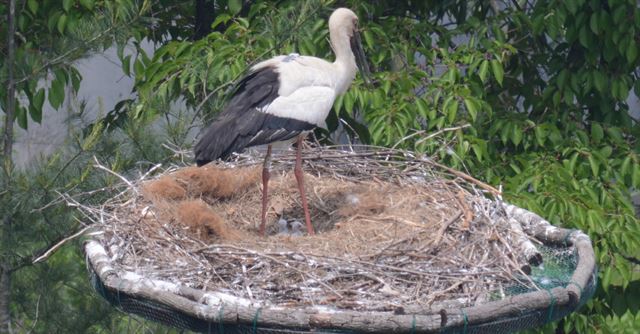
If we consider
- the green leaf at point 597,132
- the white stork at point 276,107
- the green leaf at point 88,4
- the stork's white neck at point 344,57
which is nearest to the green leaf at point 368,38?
the stork's white neck at point 344,57

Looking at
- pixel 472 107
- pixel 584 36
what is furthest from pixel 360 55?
pixel 584 36

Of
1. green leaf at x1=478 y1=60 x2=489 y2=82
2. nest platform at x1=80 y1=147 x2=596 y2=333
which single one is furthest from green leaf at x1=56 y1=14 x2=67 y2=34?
green leaf at x1=478 y1=60 x2=489 y2=82

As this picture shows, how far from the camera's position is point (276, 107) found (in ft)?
18.4

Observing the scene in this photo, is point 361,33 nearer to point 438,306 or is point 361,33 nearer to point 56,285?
point 56,285

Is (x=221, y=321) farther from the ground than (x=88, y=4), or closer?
closer

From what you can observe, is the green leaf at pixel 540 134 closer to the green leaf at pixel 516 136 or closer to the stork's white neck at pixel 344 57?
the green leaf at pixel 516 136

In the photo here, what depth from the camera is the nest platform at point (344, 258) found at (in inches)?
169

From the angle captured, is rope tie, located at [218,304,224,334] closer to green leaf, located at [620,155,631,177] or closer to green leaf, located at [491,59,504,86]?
green leaf, located at [491,59,504,86]

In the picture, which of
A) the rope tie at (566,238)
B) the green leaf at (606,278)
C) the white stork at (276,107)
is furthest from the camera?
the green leaf at (606,278)

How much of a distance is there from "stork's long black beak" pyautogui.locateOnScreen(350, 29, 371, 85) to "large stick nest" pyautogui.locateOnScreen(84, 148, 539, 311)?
1.31 ft

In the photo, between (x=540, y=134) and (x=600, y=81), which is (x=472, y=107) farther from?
(x=600, y=81)

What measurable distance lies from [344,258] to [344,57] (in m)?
1.54

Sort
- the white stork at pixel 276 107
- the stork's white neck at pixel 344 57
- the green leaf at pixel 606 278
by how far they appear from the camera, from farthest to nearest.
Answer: the green leaf at pixel 606 278, the stork's white neck at pixel 344 57, the white stork at pixel 276 107

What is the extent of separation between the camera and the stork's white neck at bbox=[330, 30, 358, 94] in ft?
19.5
